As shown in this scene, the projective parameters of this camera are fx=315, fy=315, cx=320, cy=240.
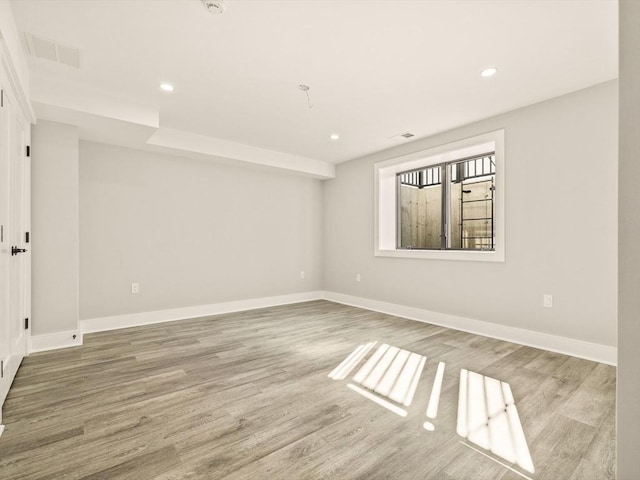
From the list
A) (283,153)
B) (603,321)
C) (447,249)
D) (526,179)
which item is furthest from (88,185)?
(603,321)

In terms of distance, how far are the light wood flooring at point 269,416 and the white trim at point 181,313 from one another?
647 millimetres

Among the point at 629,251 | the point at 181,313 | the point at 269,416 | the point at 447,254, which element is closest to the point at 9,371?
the point at 269,416

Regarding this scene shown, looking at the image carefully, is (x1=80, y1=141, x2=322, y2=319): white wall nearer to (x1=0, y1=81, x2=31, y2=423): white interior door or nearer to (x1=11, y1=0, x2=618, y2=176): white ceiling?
(x1=11, y1=0, x2=618, y2=176): white ceiling

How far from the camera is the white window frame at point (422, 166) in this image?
351 centimetres

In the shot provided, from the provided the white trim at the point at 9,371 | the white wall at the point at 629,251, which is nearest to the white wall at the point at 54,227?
the white trim at the point at 9,371

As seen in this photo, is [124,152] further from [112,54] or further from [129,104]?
[112,54]

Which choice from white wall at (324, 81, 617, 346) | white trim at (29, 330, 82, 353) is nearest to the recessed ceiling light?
white wall at (324, 81, 617, 346)

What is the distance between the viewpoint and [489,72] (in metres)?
2.67

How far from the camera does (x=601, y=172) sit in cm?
282

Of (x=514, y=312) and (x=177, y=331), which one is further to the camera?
(x=177, y=331)

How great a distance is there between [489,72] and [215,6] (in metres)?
2.20

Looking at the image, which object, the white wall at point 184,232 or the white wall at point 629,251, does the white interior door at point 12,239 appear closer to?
the white wall at point 184,232

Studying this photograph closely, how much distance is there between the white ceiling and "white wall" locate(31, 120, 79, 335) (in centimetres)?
29

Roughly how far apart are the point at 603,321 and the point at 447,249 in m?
1.76
